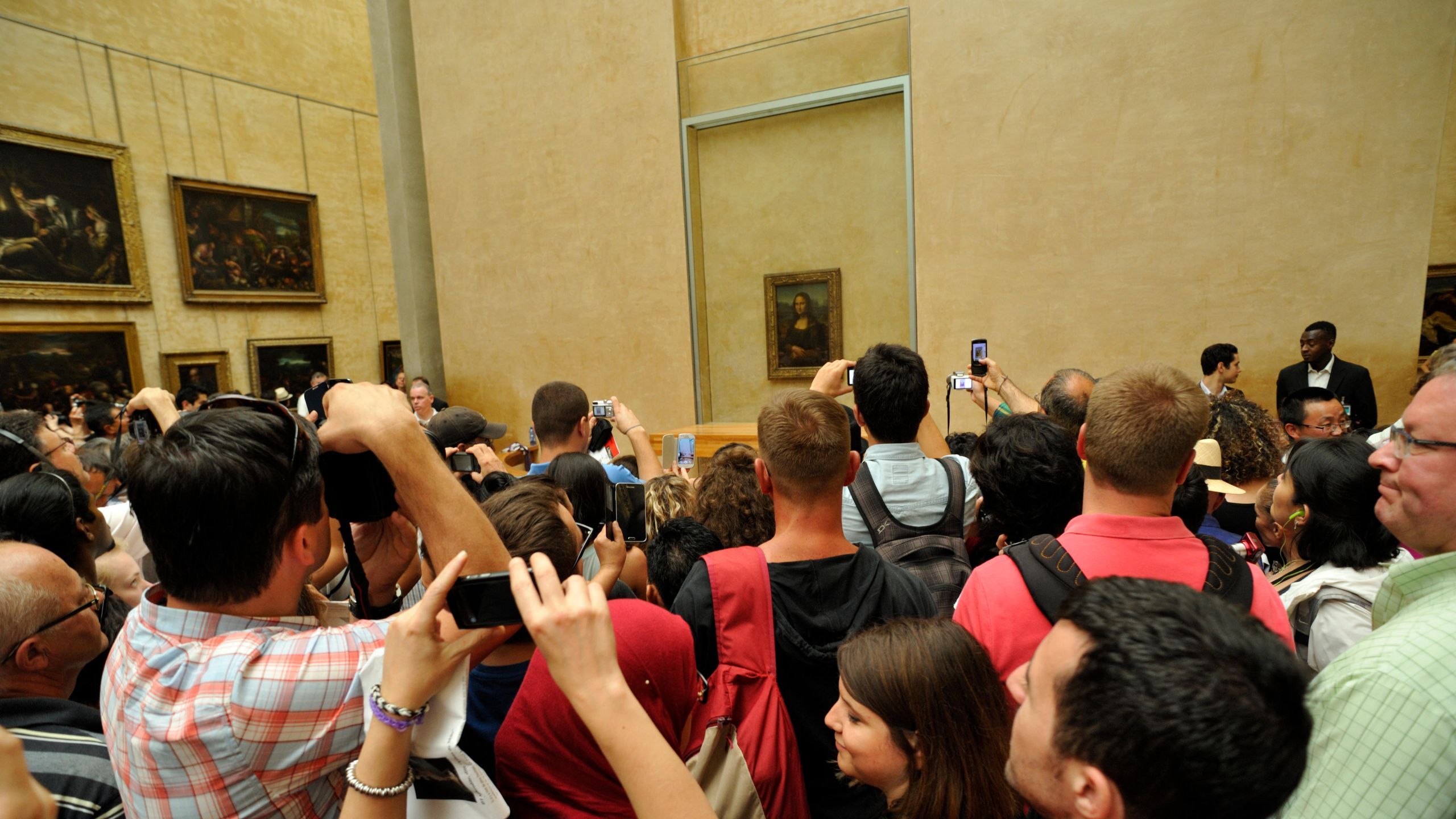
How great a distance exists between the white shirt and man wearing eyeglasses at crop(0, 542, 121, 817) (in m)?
8.12

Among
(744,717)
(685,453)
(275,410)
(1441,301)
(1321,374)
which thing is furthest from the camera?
(1441,301)

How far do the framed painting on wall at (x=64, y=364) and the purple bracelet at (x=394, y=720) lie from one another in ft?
44.3

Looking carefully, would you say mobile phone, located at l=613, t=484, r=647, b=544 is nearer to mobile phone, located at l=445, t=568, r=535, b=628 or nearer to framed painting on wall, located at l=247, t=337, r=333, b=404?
mobile phone, located at l=445, t=568, r=535, b=628

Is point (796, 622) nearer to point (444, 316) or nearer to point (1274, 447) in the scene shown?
point (1274, 447)

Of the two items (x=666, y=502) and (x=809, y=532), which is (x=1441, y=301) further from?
(x=809, y=532)

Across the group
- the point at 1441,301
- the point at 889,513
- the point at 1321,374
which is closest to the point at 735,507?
the point at 889,513

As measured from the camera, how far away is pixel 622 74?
Answer: 9.43 meters

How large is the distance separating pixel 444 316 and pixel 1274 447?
1103cm

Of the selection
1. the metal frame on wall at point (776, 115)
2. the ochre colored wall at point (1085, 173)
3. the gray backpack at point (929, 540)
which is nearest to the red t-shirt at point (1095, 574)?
the gray backpack at point (929, 540)

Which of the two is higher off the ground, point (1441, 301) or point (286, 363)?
point (1441, 301)

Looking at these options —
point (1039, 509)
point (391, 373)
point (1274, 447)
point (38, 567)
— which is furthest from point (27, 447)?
point (391, 373)

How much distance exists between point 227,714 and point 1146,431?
1.96 m

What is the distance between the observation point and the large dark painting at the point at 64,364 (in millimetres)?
10430

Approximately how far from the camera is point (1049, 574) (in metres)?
1.62
